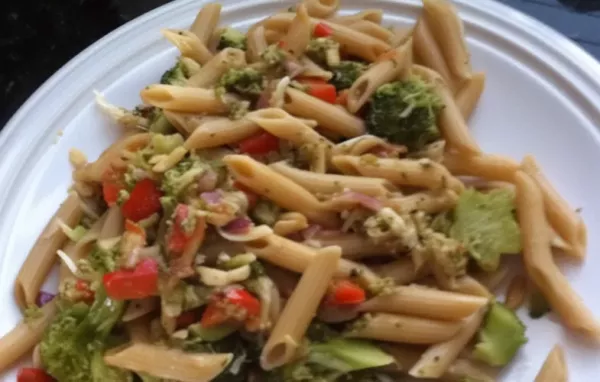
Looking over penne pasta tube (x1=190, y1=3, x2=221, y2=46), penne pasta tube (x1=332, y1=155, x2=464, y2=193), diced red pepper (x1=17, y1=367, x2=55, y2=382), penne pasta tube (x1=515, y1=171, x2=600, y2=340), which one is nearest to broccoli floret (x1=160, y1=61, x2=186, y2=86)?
penne pasta tube (x1=190, y1=3, x2=221, y2=46)

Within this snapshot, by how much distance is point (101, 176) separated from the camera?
1.99 m

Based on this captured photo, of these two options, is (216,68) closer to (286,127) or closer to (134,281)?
Result: (286,127)

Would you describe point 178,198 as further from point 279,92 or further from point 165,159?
point 279,92

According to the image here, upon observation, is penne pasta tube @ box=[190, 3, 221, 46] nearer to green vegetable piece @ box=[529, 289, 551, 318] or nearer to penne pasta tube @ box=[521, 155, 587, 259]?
penne pasta tube @ box=[521, 155, 587, 259]

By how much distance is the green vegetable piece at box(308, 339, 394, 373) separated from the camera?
162 centimetres

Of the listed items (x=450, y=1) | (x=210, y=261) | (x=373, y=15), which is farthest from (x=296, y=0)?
(x=210, y=261)

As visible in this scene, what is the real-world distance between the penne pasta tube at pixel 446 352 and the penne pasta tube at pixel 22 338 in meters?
0.86

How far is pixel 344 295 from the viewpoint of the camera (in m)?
1.66

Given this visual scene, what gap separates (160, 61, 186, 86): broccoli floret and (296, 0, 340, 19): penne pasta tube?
381mm

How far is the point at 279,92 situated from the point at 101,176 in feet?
1.64

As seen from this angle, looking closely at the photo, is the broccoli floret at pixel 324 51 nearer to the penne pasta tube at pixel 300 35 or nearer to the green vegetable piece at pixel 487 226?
the penne pasta tube at pixel 300 35

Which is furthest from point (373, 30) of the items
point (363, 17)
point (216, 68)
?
point (216, 68)

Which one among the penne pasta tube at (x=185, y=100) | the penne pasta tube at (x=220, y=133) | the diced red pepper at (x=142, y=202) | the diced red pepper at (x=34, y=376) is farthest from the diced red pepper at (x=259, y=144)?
the diced red pepper at (x=34, y=376)

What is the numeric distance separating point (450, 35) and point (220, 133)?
656mm
